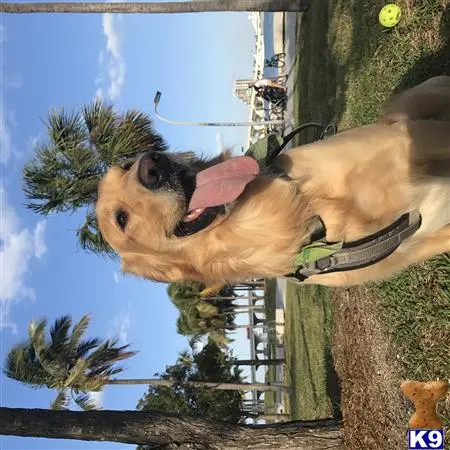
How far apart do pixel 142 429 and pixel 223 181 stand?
4685 millimetres

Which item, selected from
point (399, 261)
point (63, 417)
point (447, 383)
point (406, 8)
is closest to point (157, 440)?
point (63, 417)

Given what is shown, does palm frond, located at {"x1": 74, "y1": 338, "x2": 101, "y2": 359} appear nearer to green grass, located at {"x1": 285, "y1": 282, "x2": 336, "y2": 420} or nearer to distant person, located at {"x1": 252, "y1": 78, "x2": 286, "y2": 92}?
green grass, located at {"x1": 285, "y1": 282, "x2": 336, "y2": 420}

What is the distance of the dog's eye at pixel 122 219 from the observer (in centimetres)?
331

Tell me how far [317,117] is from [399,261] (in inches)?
345

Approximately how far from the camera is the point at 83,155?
1017 centimetres

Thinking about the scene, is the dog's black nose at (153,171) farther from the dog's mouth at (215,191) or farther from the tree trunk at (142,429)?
the tree trunk at (142,429)

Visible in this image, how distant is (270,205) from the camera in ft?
9.95

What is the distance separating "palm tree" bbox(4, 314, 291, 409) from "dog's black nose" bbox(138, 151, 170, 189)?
34.4ft

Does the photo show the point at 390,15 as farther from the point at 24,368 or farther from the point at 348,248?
the point at 24,368

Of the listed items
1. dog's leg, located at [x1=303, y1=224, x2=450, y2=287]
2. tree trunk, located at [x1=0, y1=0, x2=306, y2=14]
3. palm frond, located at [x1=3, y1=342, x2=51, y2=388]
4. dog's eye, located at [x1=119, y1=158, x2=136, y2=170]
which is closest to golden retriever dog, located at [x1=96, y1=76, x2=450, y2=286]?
dog's eye, located at [x1=119, y1=158, x2=136, y2=170]

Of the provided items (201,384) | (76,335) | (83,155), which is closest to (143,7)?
(83,155)

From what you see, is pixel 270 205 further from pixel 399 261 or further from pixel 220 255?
pixel 399 261

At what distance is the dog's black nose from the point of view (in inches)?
122

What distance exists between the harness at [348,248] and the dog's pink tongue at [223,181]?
219mm
